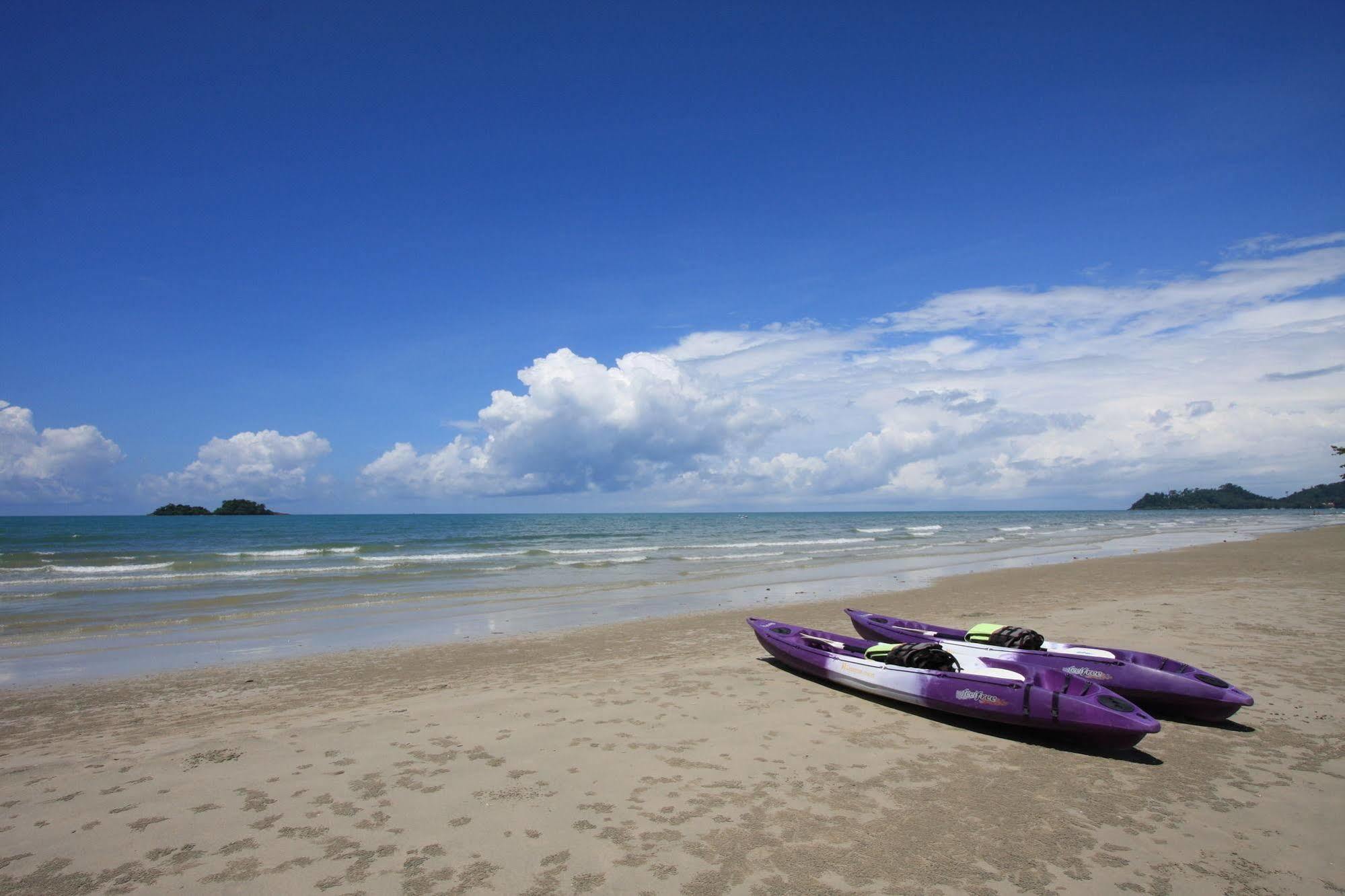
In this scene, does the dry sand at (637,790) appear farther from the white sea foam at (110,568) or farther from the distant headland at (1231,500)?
the distant headland at (1231,500)

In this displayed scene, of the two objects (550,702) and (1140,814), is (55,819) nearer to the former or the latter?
(550,702)

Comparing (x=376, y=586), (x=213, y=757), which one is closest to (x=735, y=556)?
(x=376, y=586)

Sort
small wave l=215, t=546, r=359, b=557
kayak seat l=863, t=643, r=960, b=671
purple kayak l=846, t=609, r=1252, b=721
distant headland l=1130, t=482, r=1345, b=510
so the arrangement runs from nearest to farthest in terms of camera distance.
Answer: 1. purple kayak l=846, t=609, r=1252, b=721
2. kayak seat l=863, t=643, r=960, b=671
3. small wave l=215, t=546, r=359, b=557
4. distant headland l=1130, t=482, r=1345, b=510

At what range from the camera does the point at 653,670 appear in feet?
32.2

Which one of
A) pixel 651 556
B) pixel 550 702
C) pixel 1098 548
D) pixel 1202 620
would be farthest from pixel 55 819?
pixel 1098 548

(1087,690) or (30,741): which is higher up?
(1087,690)

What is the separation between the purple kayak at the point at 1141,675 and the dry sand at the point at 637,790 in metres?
0.25

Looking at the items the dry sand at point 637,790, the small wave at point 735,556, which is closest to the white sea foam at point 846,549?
the small wave at point 735,556

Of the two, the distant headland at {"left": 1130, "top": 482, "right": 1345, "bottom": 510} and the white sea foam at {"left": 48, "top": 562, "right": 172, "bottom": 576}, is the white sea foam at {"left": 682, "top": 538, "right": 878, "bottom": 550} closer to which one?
the white sea foam at {"left": 48, "top": 562, "right": 172, "bottom": 576}

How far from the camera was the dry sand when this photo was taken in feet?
14.3

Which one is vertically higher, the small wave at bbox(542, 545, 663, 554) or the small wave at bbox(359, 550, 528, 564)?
the small wave at bbox(359, 550, 528, 564)

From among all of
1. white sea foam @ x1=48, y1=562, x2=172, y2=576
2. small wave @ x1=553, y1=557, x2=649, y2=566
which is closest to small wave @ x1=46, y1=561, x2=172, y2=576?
white sea foam @ x1=48, y1=562, x2=172, y2=576

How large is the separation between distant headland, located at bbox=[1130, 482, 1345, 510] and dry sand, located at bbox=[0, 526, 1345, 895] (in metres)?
182

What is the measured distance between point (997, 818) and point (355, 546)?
42.0 meters
